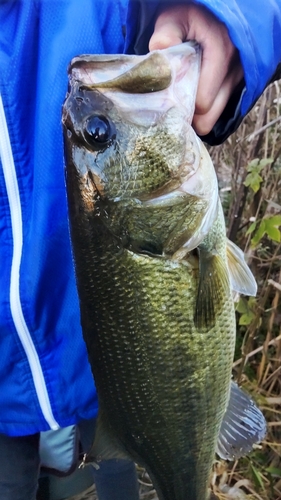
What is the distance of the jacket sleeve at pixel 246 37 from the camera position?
761 mm

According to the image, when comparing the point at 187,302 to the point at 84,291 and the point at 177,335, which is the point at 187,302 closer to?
the point at 177,335

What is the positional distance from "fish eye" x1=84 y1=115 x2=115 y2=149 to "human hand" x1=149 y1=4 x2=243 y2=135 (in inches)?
5.7

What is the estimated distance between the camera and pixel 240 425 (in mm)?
1076

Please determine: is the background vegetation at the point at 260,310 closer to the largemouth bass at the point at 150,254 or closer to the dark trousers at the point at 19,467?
the dark trousers at the point at 19,467

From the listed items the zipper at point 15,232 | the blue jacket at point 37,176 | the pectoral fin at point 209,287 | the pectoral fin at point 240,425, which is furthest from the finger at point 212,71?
the pectoral fin at point 240,425

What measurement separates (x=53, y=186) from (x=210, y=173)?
1.29 ft

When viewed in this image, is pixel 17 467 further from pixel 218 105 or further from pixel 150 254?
pixel 218 105

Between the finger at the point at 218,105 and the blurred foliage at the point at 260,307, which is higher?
the finger at the point at 218,105

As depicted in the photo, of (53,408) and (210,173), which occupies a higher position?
(210,173)

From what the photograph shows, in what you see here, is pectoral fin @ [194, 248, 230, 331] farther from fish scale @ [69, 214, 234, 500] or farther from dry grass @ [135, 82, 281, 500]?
dry grass @ [135, 82, 281, 500]

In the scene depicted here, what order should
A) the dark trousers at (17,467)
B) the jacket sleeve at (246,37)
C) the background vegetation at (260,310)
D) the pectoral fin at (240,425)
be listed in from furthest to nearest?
1. the background vegetation at (260,310)
2. the dark trousers at (17,467)
3. the pectoral fin at (240,425)
4. the jacket sleeve at (246,37)

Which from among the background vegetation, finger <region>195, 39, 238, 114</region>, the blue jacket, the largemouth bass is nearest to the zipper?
the blue jacket

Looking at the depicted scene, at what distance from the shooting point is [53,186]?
3.51ft

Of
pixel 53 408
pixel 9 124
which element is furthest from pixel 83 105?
pixel 53 408
